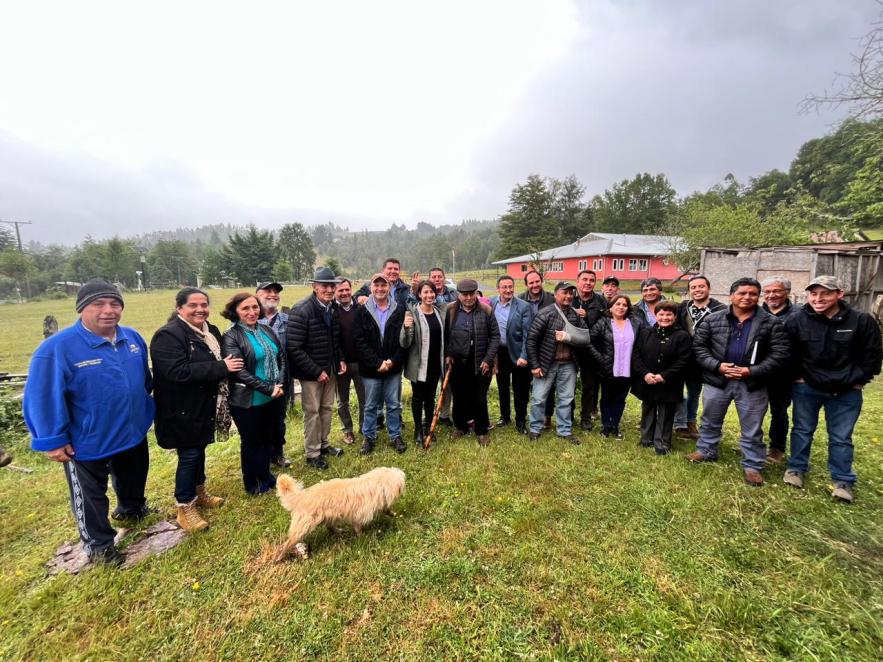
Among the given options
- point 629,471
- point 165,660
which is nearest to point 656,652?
point 629,471

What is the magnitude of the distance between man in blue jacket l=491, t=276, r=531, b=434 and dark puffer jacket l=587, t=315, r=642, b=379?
971 mm

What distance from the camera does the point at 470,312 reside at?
5012 millimetres

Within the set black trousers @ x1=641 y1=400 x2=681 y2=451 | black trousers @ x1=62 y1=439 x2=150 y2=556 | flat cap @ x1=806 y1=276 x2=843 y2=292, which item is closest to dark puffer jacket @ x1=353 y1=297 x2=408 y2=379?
black trousers @ x1=62 y1=439 x2=150 y2=556

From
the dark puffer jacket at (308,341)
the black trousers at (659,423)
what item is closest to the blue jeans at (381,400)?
the dark puffer jacket at (308,341)

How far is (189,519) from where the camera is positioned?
345cm

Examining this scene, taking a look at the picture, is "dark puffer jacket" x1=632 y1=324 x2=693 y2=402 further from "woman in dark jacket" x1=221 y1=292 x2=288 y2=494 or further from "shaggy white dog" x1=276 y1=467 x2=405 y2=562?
"woman in dark jacket" x1=221 y1=292 x2=288 y2=494

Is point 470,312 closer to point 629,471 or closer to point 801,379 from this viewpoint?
point 629,471

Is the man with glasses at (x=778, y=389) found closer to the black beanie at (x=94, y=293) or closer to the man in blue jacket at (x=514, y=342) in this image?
the man in blue jacket at (x=514, y=342)

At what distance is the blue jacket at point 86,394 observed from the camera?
2.70 m

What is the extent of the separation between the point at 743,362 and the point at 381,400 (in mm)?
4515

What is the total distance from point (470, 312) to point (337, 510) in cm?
296

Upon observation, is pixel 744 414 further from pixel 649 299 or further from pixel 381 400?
pixel 381 400

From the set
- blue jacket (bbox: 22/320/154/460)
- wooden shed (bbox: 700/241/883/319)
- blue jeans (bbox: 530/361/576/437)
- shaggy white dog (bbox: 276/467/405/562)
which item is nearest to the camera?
blue jacket (bbox: 22/320/154/460)

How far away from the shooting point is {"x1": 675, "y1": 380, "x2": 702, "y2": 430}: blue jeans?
523 centimetres
